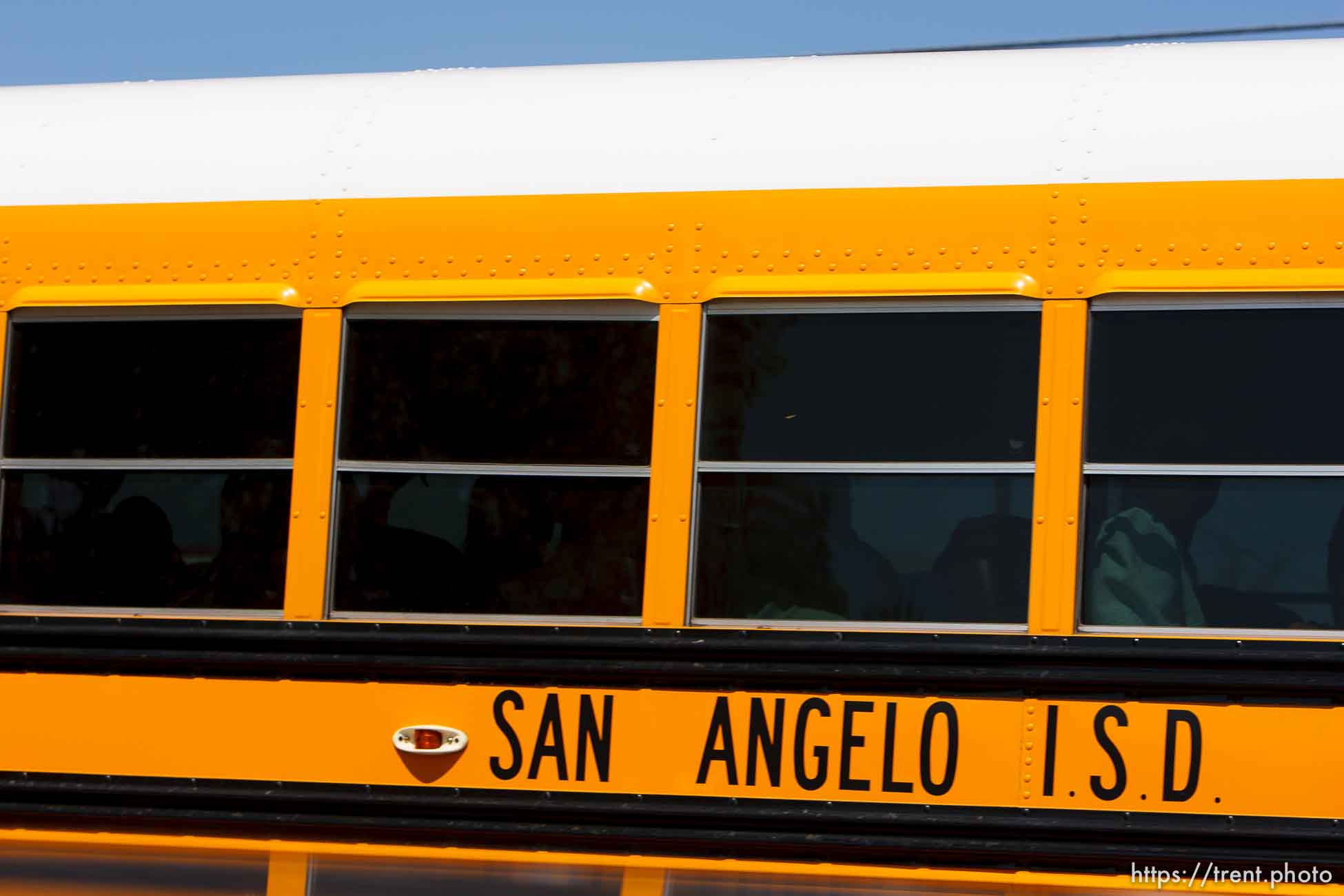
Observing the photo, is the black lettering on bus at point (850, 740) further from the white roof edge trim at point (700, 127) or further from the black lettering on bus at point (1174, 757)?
the white roof edge trim at point (700, 127)

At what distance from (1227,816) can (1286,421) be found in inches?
31.7

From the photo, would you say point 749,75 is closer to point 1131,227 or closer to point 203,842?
point 1131,227

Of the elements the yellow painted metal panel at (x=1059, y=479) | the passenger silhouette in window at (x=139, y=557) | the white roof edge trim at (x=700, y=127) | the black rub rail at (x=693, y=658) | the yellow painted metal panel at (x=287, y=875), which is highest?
the white roof edge trim at (x=700, y=127)

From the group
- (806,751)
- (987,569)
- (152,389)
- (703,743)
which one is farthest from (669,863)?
(152,389)

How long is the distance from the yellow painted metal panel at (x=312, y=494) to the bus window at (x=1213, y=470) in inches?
66.2

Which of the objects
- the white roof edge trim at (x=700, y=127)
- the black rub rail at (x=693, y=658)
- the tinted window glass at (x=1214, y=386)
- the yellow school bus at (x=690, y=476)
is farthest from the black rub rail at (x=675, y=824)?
the white roof edge trim at (x=700, y=127)

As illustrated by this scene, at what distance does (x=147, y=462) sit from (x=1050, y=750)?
84.6 inches

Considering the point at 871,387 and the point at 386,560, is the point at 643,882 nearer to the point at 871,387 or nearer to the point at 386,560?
the point at 386,560

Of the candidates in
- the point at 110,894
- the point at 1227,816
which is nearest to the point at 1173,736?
the point at 1227,816

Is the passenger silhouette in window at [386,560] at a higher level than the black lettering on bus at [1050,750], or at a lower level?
higher

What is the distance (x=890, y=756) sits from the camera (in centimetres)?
338

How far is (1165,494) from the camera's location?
3.34 metres

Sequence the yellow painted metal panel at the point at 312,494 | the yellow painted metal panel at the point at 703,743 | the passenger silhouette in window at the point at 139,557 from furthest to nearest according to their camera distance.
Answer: the passenger silhouette in window at the point at 139,557, the yellow painted metal panel at the point at 312,494, the yellow painted metal panel at the point at 703,743

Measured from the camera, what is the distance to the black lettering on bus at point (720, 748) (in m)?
3.45
